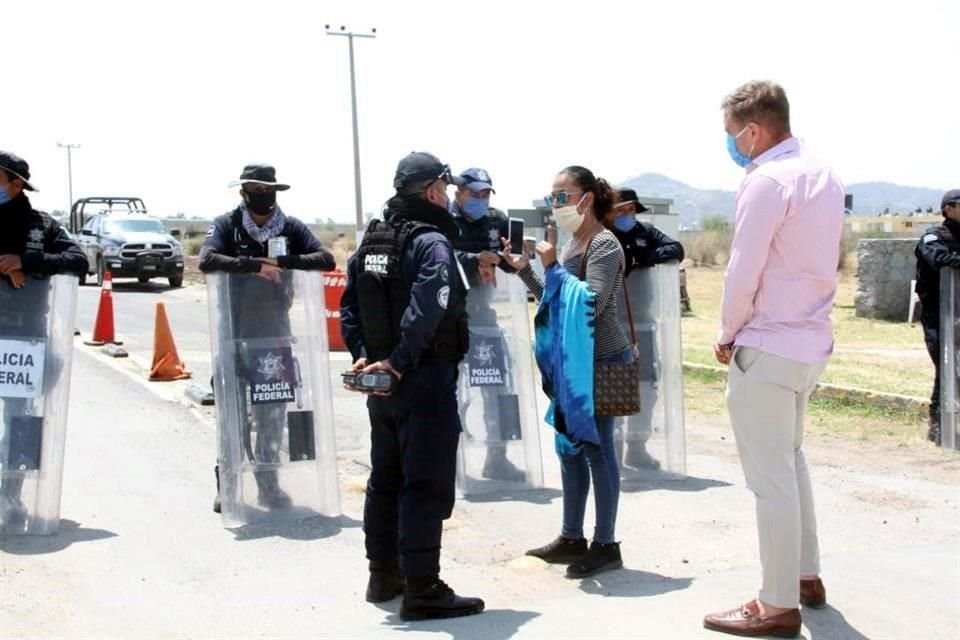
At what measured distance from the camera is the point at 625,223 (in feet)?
A: 26.0

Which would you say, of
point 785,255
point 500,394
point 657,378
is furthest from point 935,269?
point 785,255

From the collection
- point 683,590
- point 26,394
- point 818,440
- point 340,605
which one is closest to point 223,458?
point 26,394

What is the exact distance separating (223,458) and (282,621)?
1.87m

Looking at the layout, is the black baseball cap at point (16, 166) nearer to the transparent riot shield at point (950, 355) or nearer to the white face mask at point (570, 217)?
the white face mask at point (570, 217)

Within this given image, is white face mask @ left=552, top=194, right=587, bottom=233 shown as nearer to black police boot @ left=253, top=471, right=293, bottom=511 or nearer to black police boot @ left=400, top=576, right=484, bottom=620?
black police boot @ left=400, top=576, right=484, bottom=620

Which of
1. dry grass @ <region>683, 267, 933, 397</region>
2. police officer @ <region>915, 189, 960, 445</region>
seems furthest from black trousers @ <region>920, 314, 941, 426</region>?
dry grass @ <region>683, 267, 933, 397</region>

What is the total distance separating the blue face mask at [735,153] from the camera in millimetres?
4707

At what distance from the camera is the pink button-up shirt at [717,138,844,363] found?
4.44 m

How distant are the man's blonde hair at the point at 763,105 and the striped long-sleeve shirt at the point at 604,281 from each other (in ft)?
4.17

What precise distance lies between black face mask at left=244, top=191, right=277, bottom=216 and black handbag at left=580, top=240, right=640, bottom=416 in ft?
6.68

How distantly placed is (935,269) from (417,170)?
18.0 ft

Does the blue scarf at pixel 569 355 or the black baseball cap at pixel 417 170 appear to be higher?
the black baseball cap at pixel 417 170

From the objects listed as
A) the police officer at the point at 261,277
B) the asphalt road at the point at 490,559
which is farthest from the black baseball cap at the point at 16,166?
the asphalt road at the point at 490,559

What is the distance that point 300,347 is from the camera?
6.80m
